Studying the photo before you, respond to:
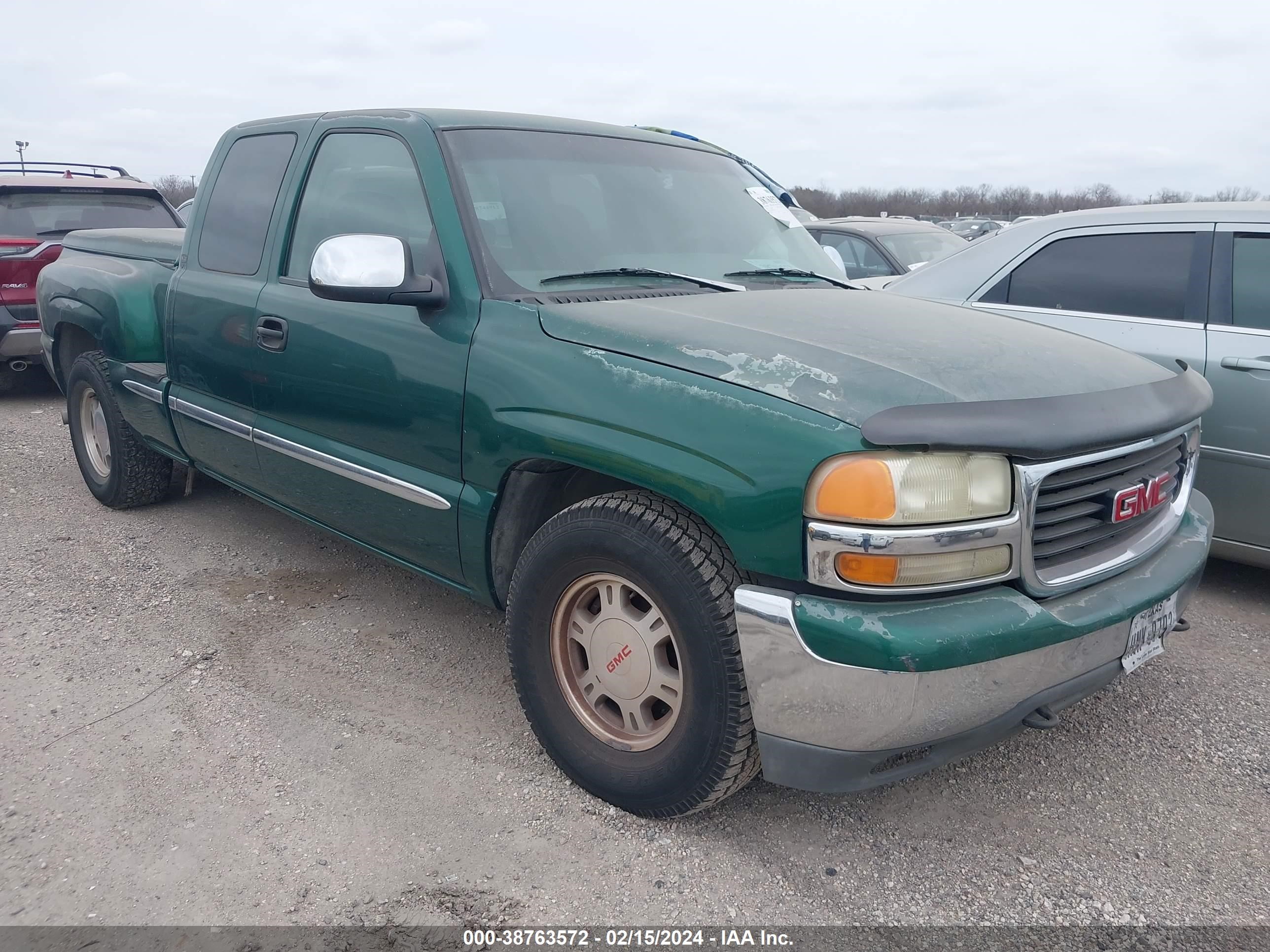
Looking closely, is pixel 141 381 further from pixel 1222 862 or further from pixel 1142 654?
pixel 1222 862

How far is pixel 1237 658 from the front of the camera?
3.46 metres

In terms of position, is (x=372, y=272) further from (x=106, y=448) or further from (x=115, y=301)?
(x=106, y=448)

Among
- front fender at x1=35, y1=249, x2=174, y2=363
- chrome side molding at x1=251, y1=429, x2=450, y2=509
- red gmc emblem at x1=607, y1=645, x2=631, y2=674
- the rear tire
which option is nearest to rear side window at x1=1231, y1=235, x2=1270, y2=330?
red gmc emblem at x1=607, y1=645, x2=631, y2=674

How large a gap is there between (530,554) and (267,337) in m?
1.48

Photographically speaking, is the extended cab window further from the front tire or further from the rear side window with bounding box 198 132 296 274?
the front tire

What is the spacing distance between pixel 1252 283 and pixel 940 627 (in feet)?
9.24

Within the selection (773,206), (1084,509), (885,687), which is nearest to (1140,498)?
(1084,509)

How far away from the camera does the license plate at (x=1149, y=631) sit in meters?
2.33

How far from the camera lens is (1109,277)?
13.8ft

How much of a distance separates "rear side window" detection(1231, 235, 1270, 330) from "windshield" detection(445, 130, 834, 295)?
170 centimetres

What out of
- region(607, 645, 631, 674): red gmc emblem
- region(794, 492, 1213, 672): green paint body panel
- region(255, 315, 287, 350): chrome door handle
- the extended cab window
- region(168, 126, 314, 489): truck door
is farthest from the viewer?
region(168, 126, 314, 489): truck door

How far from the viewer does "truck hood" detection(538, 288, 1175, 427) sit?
2.12 metres

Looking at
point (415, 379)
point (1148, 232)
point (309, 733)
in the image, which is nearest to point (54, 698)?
point (309, 733)

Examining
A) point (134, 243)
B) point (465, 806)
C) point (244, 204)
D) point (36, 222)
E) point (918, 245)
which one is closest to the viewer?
point (465, 806)
